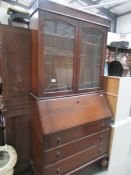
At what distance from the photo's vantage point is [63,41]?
162 centimetres

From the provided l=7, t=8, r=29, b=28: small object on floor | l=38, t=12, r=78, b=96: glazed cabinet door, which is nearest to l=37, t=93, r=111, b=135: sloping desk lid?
l=38, t=12, r=78, b=96: glazed cabinet door

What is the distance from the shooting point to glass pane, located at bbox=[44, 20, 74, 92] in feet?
4.92

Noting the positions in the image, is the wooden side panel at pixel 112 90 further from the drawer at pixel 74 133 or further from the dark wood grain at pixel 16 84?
the dark wood grain at pixel 16 84

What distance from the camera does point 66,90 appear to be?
1.67 m

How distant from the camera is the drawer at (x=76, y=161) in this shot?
4.95 feet

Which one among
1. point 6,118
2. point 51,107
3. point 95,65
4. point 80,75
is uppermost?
point 95,65

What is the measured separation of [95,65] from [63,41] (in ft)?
1.99

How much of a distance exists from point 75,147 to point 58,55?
1085 mm

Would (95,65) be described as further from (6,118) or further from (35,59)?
(6,118)

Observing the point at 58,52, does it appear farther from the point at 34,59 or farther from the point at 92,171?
the point at 92,171

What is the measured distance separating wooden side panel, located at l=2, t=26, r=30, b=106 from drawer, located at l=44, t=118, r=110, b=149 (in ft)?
1.94

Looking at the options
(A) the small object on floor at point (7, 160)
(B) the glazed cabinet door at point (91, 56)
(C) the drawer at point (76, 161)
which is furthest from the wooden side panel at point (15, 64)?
(C) the drawer at point (76, 161)

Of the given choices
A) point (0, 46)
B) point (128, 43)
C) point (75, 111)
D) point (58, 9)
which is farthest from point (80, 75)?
point (128, 43)

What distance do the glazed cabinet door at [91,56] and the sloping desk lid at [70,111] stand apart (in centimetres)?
18
